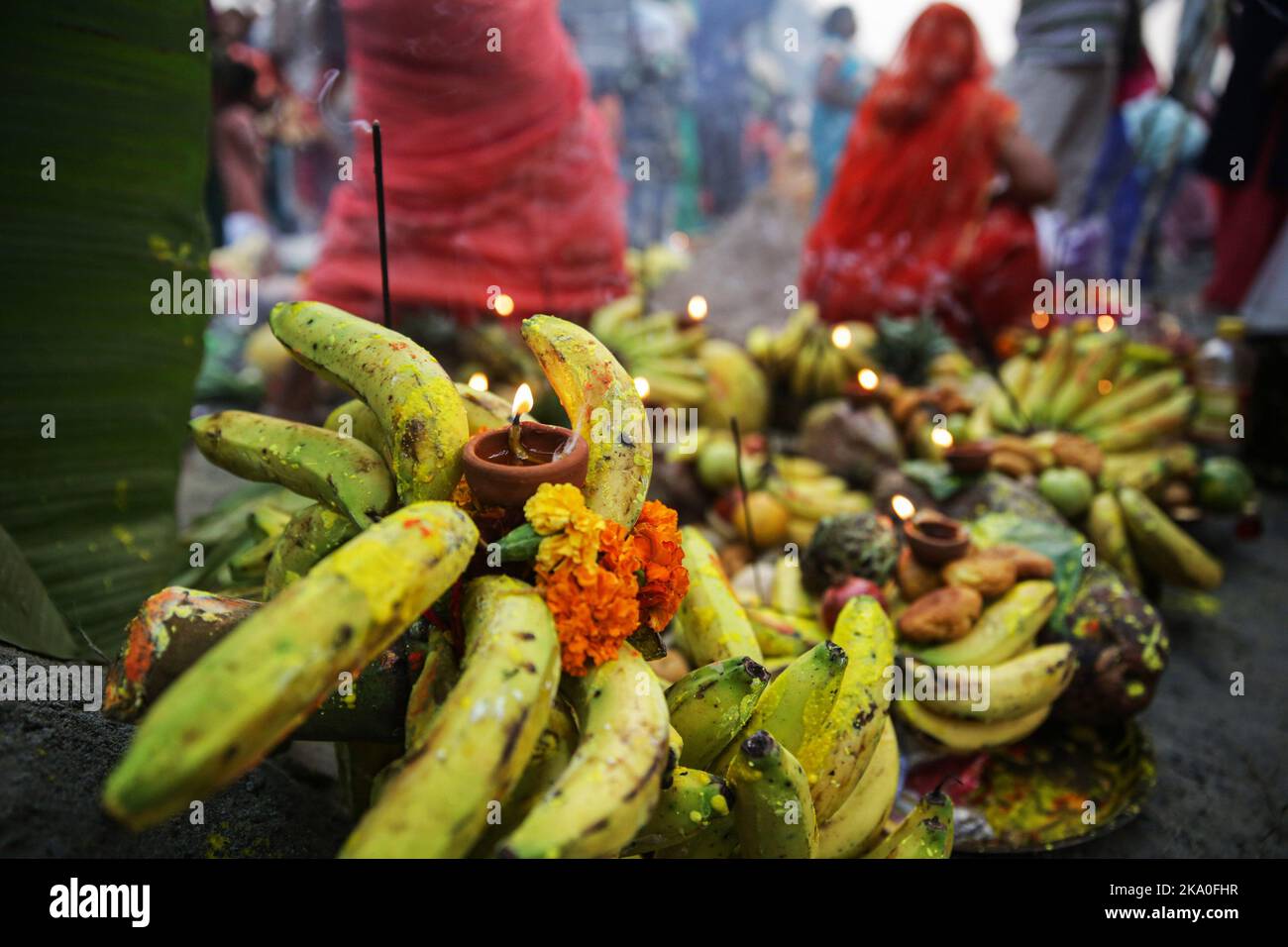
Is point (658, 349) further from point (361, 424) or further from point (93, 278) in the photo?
point (361, 424)

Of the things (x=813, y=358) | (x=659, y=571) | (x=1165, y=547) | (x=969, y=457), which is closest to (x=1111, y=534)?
(x=1165, y=547)

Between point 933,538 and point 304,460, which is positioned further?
point 933,538

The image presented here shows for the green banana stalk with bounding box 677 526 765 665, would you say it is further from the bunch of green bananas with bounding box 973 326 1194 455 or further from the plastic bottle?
the plastic bottle

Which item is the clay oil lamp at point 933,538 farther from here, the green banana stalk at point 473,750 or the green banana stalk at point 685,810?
the green banana stalk at point 473,750

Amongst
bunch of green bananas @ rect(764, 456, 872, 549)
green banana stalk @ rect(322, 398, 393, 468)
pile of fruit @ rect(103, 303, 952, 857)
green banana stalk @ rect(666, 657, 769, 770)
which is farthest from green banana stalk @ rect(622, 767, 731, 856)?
bunch of green bananas @ rect(764, 456, 872, 549)

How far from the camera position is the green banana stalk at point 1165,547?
9.39 ft

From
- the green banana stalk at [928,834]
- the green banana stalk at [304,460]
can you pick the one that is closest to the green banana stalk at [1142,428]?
the green banana stalk at [928,834]

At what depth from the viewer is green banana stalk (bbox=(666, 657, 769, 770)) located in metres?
1.27

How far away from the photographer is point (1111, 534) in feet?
9.41

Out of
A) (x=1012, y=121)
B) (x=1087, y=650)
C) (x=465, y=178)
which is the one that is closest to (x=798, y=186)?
(x=1012, y=121)

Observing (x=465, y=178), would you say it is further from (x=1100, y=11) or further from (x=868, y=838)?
(x=1100, y=11)

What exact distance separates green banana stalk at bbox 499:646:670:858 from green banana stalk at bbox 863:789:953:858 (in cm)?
59

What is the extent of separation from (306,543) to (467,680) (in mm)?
562

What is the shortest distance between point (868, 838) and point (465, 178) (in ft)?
10.4
